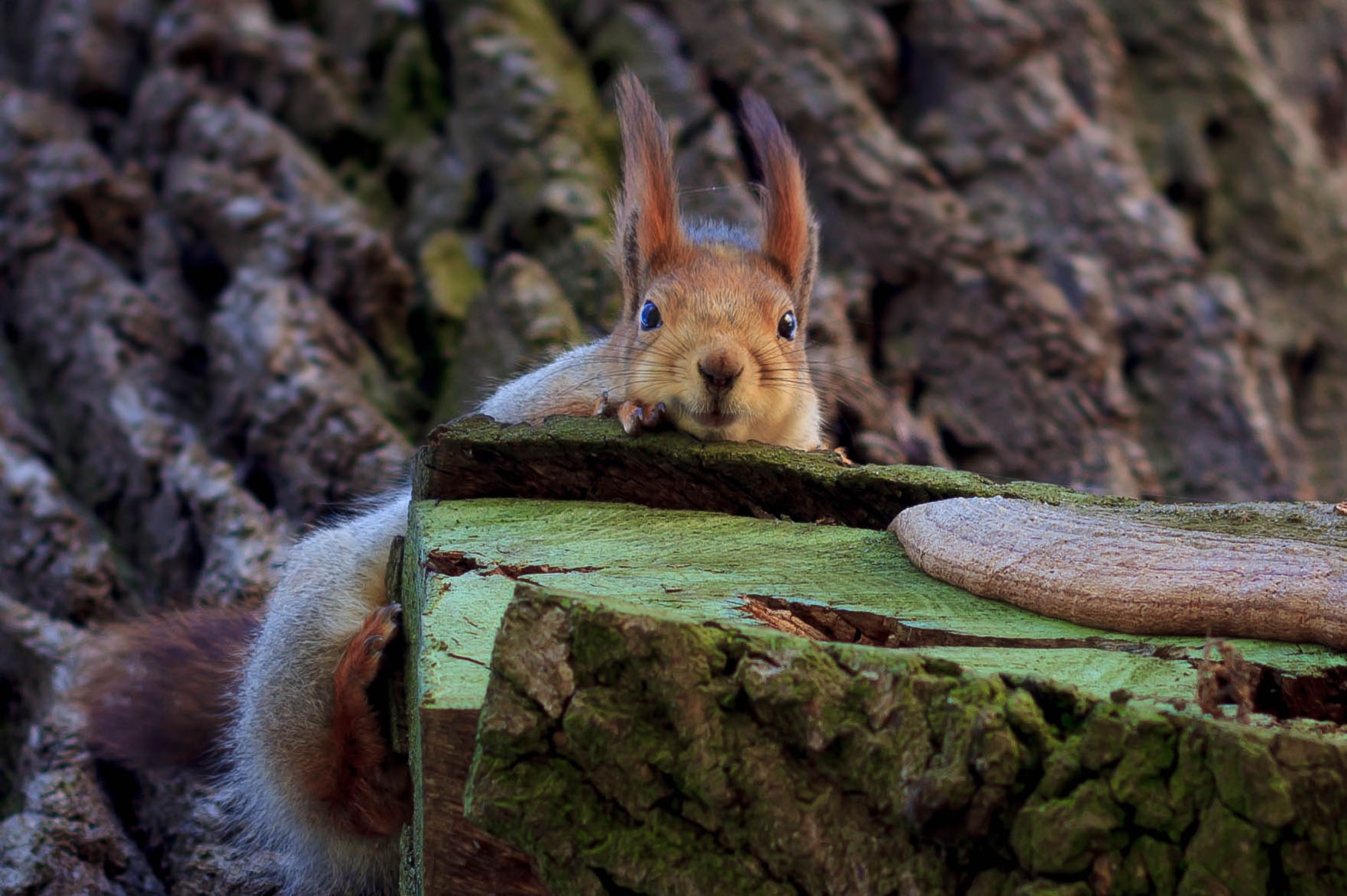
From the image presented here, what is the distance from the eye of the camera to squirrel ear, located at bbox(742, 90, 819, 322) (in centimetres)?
187

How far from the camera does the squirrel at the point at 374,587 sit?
4.23 feet

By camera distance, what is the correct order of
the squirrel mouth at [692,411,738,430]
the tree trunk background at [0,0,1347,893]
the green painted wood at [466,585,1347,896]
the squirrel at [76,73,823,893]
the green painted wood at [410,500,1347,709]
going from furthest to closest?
the tree trunk background at [0,0,1347,893], the squirrel mouth at [692,411,738,430], the squirrel at [76,73,823,893], the green painted wood at [410,500,1347,709], the green painted wood at [466,585,1347,896]

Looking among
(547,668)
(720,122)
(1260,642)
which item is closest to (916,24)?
(720,122)

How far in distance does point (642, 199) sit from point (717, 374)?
42cm

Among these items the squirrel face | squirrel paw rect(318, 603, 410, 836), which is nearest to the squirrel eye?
the squirrel face

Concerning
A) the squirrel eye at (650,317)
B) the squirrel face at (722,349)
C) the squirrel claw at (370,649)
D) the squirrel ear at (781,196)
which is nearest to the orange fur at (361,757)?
the squirrel claw at (370,649)

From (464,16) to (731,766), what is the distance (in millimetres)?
2468

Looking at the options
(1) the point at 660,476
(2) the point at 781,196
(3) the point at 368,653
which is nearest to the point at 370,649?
(3) the point at 368,653

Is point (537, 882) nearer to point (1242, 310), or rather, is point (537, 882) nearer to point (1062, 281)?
point (1062, 281)

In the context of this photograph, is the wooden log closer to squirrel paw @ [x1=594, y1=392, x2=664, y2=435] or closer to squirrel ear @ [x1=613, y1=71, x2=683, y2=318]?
squirrel paw @ [x1=594, y1=392, x2=664, y2=435]

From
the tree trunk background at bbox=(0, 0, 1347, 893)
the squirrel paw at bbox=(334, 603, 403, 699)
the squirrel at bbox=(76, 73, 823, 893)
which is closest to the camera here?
the squirrel paw at bbox=(334, 603, 403, 699)

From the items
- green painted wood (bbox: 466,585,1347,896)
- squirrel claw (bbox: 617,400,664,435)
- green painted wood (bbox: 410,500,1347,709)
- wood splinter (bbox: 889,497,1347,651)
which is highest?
squirrel claw (bbox: 617,400,664,435)

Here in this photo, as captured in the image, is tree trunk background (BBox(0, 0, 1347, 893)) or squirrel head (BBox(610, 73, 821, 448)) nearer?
squirrel head (BBox(610, 73, 821, 448))

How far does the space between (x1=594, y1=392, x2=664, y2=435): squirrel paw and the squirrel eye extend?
21 centimetres
